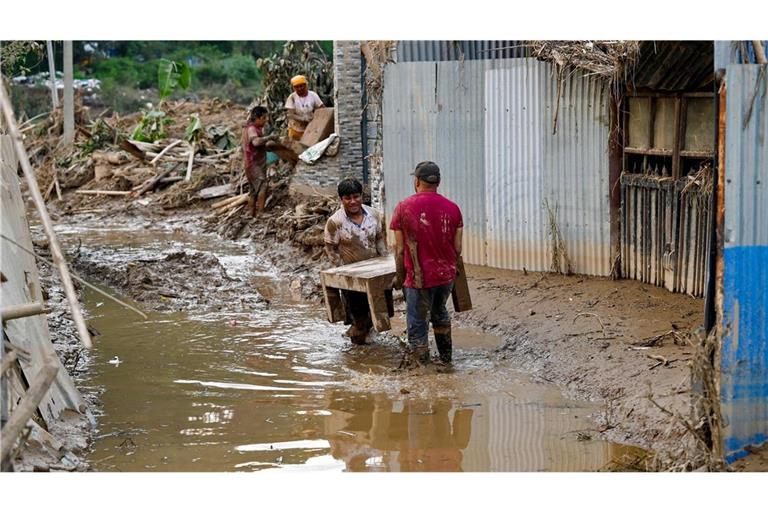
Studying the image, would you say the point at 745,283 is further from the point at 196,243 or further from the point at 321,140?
the point at 196,243

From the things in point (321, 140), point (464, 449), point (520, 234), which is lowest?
point (464, 449)

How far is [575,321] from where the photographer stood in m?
9.35

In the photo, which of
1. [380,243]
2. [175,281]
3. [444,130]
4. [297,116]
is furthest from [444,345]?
[297,116]

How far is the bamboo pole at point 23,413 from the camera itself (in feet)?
16.0

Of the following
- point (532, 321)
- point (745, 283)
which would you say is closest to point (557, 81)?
point (532, 321)

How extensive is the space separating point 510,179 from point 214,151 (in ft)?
37.0

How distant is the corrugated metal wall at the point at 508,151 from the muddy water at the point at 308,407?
171 centimetres

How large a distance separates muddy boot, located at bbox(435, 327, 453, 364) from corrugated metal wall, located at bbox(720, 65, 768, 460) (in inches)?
130

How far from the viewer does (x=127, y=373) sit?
9078mm

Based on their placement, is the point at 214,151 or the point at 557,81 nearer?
the point at 557,81

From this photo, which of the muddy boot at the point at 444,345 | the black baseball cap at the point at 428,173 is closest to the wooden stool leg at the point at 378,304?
the muddy boot at the point at 444,345

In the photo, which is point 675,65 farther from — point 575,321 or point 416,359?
point 416,359

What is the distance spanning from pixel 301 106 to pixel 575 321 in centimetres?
855

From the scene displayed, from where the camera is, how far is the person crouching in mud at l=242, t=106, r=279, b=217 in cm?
1639
